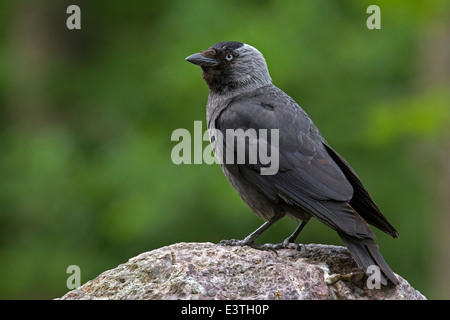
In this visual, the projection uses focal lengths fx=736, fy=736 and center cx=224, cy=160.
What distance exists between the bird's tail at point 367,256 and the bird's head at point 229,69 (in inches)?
74.5

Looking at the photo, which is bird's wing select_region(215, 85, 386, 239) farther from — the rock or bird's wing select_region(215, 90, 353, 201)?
the rock

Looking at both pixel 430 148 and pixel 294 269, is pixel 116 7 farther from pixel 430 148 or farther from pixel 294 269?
pixel 294 269

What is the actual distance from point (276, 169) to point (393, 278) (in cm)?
117

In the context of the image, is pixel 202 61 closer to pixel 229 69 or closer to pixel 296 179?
pixel 229 69

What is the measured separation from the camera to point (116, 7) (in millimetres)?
13516

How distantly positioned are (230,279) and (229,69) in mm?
2299

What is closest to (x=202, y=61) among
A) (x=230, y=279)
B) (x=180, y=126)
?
(x=230, y=279)

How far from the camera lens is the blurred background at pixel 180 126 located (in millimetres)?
10195

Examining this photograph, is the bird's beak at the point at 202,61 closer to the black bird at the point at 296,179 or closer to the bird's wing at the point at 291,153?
the black bird at the point at 296,179

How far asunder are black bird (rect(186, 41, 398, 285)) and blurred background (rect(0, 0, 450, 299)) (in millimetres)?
3848

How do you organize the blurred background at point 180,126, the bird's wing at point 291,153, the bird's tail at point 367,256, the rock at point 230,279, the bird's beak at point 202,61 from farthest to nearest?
the blurred background at point 180,126, the bird's beak at point 202,61, the bird's wing at point 291,153, the bird's tail at point 367,256, the rock at point 230,279

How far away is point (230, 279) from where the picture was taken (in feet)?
15.5

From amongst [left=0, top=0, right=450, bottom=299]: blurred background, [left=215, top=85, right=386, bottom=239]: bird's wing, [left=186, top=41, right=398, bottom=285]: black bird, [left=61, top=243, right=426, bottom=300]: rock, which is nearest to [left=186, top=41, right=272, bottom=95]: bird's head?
[left=186, top=41, right=398, bottom=285]: black bird

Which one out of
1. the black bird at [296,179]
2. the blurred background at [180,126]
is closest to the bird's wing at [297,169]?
the black bird at [296,179]
